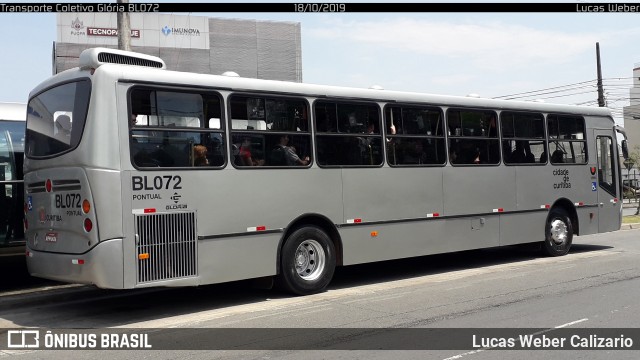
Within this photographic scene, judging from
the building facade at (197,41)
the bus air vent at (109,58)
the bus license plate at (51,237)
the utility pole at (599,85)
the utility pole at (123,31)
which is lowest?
the bus license plate at (51,237)

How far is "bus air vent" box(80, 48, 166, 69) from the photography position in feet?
27.7

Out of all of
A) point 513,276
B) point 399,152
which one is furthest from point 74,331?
point 513,276

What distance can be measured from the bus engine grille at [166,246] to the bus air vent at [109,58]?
6.59ft

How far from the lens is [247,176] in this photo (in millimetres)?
9461

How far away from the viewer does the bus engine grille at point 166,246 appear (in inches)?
330

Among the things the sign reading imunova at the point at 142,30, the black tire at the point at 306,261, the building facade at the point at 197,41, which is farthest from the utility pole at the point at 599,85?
the sign reading imunova at the point at 142,30

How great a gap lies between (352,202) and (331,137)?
3.56ft

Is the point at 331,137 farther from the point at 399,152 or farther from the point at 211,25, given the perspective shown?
the point at 211,25

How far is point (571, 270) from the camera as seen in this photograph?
1224 centimetres

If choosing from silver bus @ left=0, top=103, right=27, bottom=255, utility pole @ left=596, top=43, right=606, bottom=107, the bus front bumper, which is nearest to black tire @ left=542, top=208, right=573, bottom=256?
the bus front bumper

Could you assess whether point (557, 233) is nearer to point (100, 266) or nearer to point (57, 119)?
point (100, 266)

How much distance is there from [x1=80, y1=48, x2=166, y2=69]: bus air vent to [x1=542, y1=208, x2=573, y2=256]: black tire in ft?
29.7

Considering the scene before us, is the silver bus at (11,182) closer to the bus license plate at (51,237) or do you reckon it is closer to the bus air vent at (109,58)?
the bus license plate at (51,237)

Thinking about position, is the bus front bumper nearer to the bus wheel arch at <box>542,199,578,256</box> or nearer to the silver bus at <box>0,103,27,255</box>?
the silver bus at <box>0,103,27,255</box>
